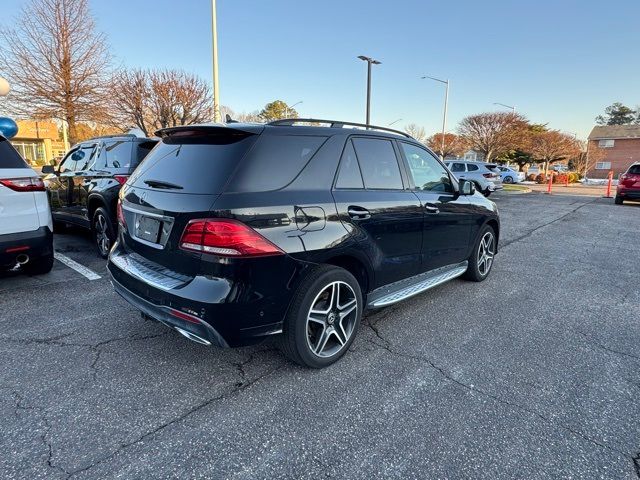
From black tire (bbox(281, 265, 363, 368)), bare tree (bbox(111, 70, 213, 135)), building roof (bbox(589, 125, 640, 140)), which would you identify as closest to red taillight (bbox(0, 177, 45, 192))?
black tire (bbox(281, 265, 363, 368))

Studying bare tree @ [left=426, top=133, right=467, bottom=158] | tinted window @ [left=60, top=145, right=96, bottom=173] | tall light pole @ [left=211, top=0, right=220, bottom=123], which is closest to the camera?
tinted window @ [left=60, top=145, right=96, bottom=173]

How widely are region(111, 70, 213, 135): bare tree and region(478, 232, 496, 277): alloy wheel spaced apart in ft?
60.5

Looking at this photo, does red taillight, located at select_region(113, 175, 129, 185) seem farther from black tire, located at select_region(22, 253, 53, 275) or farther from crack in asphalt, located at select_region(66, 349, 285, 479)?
crack in asphalt, located at select_region(66, 349, 285, 479)

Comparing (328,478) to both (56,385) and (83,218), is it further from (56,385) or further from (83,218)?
(83,218)

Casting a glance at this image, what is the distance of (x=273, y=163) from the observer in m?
2.76

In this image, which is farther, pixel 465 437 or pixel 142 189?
pixel 142 189

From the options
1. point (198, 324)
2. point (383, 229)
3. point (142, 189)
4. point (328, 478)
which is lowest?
point (328, 478)

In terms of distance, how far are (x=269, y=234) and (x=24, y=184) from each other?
3284 mm

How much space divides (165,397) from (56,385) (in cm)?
78

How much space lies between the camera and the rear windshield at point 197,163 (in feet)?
8.68

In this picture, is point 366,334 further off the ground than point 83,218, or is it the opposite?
point 83,218

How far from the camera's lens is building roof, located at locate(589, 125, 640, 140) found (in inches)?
1929

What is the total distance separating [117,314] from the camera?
12.9ft

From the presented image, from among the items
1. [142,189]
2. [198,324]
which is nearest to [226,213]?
[198,324]
